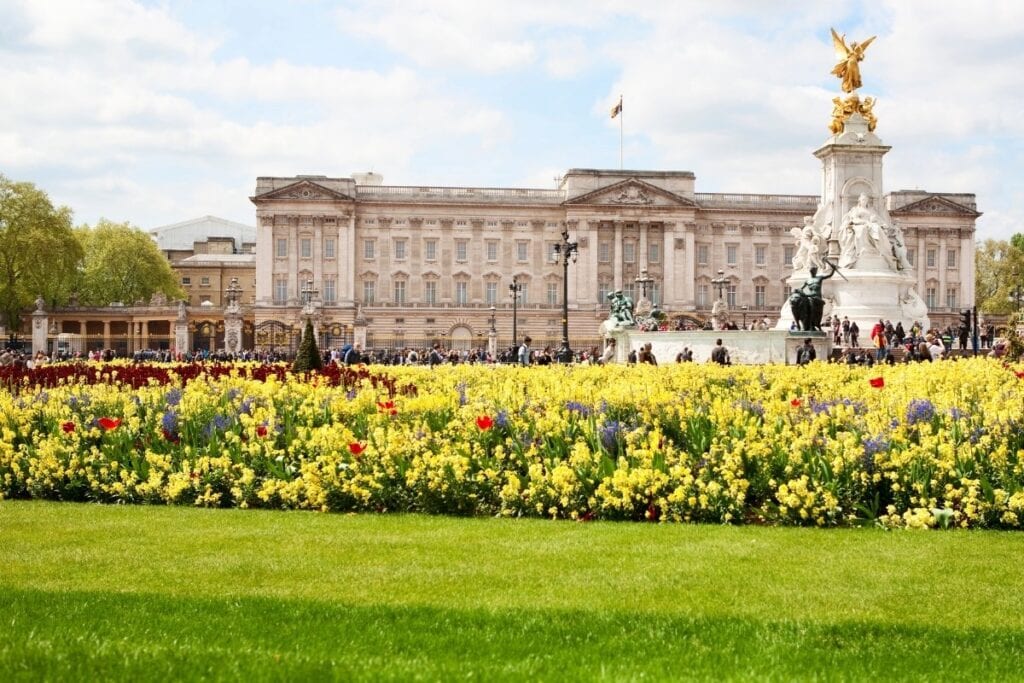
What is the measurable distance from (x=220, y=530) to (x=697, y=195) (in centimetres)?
8361

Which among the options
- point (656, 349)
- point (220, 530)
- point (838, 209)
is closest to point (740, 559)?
point (220, 530)

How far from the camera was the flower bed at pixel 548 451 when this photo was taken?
32.9ft

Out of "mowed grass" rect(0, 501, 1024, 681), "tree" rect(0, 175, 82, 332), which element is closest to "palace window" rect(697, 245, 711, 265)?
"tree" rect(0, 175, 82, 332)

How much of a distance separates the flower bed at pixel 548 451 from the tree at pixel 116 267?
255 feet

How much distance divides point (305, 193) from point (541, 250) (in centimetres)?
1882

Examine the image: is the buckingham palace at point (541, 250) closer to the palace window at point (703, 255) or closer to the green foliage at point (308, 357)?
the palace window at point (703, 255)

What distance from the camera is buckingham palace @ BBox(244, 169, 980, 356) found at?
3378 inches

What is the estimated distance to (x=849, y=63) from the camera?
35.7 meters

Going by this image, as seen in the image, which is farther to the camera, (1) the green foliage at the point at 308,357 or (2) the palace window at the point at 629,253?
(2) the palace window at the point at 629,253

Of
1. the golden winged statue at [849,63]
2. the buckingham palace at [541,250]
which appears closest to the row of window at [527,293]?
the buckingham palace at [541,250]

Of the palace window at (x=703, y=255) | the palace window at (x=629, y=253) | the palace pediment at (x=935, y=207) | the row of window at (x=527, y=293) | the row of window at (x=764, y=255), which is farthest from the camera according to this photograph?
the palace window at (x=703, y=255)

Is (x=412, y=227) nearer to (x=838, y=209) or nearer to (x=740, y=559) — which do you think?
(x=838, y=209)

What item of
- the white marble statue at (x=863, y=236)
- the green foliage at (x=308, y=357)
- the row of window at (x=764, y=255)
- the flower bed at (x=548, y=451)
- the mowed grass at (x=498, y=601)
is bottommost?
the mowed grass at (x=498, y=601)

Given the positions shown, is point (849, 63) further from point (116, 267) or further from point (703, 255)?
point (116, 267)
